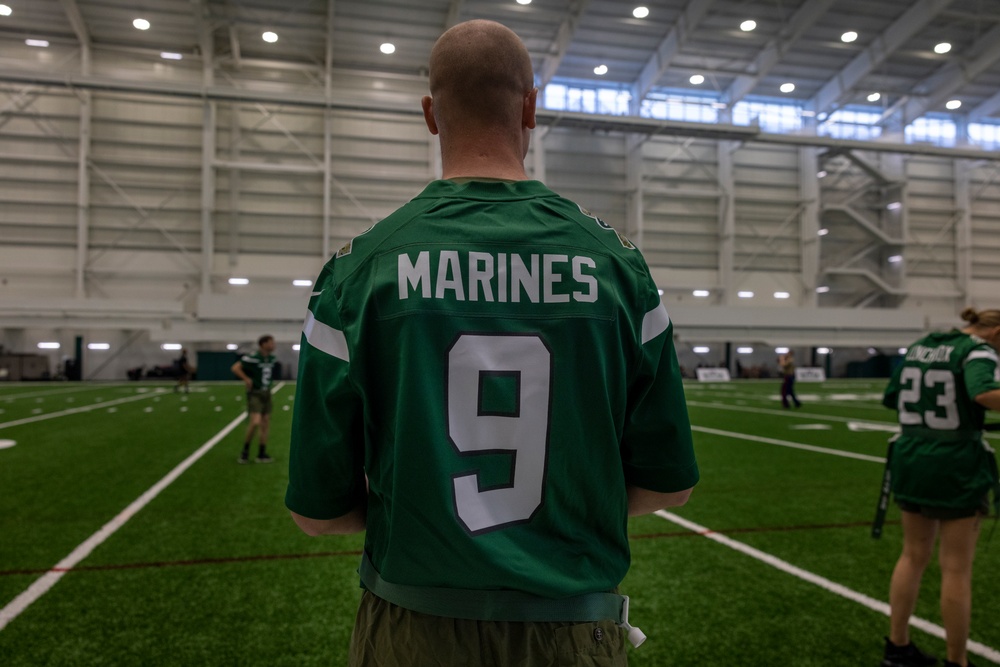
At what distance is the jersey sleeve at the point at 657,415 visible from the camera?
1380mm

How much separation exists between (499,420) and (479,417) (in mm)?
40

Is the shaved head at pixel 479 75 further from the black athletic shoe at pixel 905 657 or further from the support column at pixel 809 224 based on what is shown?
the support column at pixel 809 224

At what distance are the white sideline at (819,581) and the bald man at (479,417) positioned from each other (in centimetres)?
379

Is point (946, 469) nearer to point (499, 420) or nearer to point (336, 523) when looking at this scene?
point (499, 420)

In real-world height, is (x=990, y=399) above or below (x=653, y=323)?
below

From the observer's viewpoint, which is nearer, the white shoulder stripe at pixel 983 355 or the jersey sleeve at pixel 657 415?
the jersey sleeve at pixel 657 415

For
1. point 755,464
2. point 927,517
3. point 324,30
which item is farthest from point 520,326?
point 324,30

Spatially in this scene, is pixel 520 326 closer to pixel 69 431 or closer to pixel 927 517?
pixel 927 517

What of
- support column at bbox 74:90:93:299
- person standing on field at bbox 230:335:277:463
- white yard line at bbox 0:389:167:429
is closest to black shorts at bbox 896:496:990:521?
person standing on field at bbox 230:335:277:463

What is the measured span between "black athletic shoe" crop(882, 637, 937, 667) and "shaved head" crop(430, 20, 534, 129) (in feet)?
12.4

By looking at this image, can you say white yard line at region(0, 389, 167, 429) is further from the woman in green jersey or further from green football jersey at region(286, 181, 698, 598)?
the woman in green jersey

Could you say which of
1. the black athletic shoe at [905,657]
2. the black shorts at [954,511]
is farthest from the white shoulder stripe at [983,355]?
the black athletic shoe at [905,657]

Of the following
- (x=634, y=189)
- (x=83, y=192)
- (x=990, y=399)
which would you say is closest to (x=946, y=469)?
(x=990, y=399)

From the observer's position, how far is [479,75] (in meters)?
1.38
